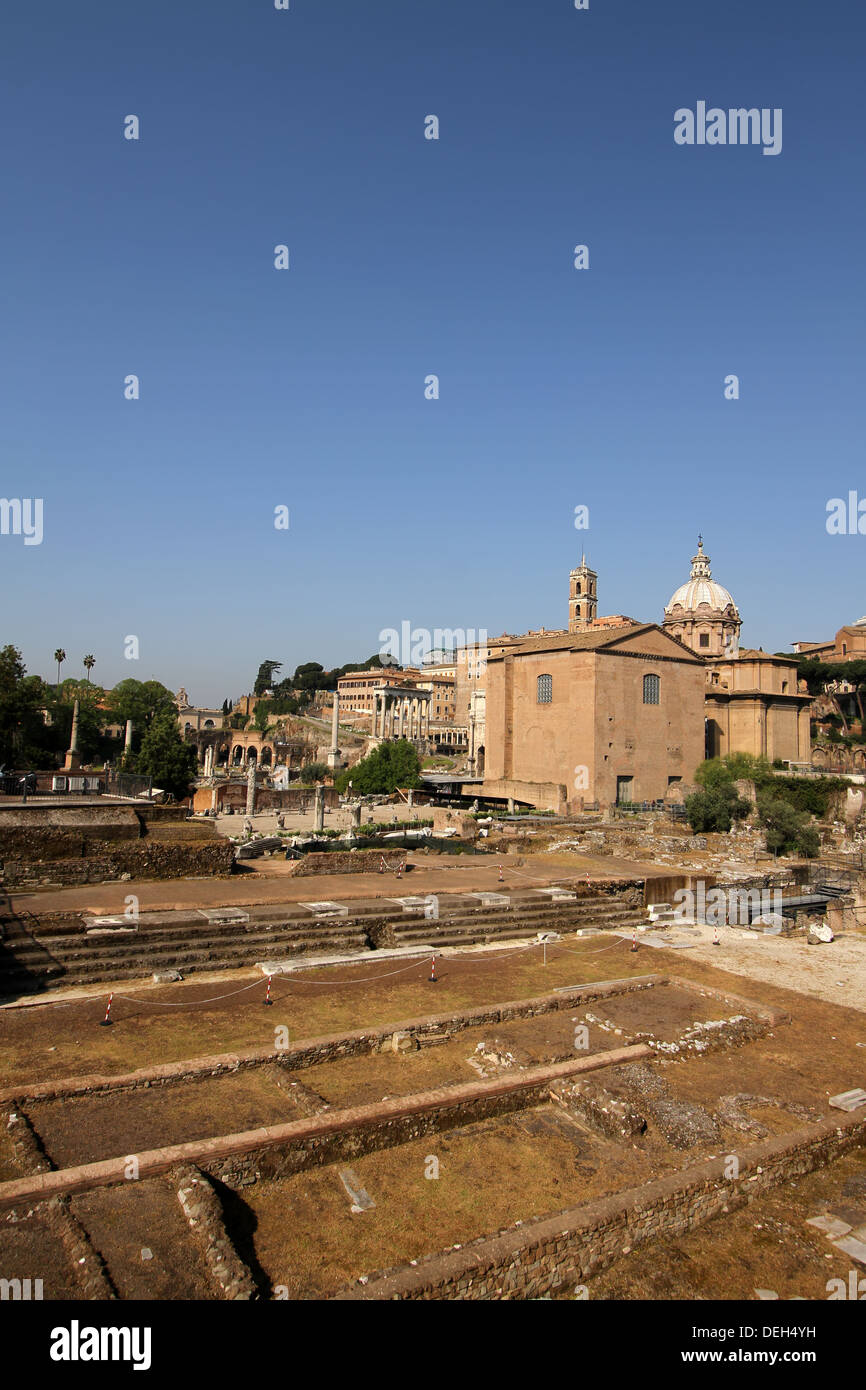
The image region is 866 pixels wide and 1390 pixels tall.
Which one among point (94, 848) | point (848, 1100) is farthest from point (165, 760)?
point (848, 1100)

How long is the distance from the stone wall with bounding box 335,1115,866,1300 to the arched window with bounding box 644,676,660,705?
41141 mm

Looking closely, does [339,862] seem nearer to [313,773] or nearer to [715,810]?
[715,810]

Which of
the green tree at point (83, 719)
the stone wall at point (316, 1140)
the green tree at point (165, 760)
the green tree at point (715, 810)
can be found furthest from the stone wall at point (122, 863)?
the green tree at point (83, 719)

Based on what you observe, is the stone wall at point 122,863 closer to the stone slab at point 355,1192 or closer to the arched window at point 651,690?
the stone slab at point 355,1192

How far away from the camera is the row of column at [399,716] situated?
332ft

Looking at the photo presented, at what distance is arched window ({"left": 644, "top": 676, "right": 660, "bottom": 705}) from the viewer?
157 ft

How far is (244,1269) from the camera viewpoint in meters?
5.58

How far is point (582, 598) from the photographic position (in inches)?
3376

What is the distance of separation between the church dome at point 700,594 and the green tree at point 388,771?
34850mm

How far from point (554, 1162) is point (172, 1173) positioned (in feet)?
12.1

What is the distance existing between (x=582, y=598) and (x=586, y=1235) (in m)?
82.4

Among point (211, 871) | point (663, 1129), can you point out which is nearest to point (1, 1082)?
point (663, 1129)

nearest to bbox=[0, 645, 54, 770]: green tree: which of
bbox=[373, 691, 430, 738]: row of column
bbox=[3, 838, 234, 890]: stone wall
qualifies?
bbox=[3, 838, 234, 890]: stone wall

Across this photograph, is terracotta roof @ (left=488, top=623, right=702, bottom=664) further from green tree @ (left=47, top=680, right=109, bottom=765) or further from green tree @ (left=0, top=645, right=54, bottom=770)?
green tree @ (left=47, top=680, right=109, bottom=765)
